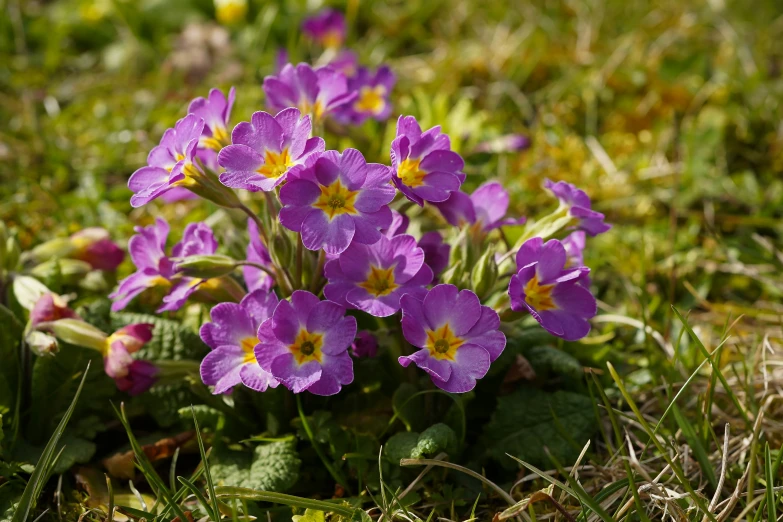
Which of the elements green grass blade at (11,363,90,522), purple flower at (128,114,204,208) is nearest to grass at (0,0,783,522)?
green grass blade at (11,363,90,522)

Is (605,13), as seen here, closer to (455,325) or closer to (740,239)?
(740,239)

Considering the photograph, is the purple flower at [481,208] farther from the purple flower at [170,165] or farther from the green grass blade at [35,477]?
the green grass blade at [35,477]

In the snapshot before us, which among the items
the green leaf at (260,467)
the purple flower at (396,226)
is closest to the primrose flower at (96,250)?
the green leaf at (260,467)

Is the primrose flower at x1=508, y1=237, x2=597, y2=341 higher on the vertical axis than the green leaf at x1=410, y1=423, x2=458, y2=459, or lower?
higher

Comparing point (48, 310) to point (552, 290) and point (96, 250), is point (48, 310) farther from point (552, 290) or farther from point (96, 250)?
point (552, 290)

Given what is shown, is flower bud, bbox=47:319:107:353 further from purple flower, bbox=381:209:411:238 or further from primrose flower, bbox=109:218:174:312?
purple flower, bbox=381:209:411:238

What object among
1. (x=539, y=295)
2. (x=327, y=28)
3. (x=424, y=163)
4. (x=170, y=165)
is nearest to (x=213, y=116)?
(x=170, y=165)

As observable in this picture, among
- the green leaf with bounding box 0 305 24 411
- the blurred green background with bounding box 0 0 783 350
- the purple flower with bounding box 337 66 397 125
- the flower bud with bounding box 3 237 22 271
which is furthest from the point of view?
the purple flower with bounding box 337 66 397 125

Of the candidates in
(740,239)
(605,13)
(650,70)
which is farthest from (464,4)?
(740,239)
